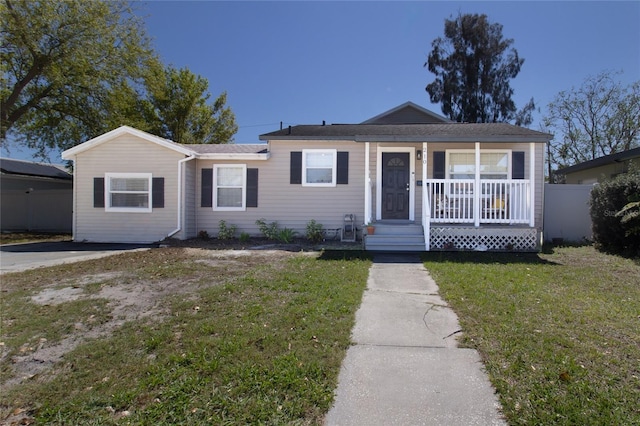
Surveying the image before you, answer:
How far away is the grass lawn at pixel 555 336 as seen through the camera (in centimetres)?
233

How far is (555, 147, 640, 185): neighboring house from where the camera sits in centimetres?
1079

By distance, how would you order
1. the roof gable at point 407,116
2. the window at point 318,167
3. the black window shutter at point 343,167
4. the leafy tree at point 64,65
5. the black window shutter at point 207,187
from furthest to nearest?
1. the roof gable at point 407,116
2. the leafy tree at point 64,65
3. the black window shutter at point 207,187
4. the window at point 318,167
5. the black window shutter at point 343,167

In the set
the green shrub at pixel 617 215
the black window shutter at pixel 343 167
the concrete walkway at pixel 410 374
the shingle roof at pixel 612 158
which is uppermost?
the shingle roof at pixel 612 158

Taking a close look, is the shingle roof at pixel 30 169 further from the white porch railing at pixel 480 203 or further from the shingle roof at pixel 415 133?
the white porch railing at pixel 480 203

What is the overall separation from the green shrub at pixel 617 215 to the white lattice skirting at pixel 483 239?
1432 mm

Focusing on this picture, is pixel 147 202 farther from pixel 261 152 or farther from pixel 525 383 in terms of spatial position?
pixel 525 383

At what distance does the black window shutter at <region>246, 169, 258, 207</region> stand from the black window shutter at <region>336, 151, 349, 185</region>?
2.60 meters

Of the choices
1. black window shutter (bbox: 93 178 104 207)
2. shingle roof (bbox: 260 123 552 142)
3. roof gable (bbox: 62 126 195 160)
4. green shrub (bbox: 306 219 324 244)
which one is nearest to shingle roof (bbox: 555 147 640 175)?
shingle roof (bbox: 260 123 552 142)

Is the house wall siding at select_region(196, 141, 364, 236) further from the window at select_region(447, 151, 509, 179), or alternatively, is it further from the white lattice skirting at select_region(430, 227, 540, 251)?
the window at select_region(447, 151, 509, 179)

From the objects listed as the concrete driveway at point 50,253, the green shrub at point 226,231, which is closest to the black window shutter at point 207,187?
the green shrub at point 226,231

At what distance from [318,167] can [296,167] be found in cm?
68

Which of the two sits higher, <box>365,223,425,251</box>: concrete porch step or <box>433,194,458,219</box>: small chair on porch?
<box>433,194,458,219</box>: small chair on porch

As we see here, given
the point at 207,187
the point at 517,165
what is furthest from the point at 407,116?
the point at 207,187

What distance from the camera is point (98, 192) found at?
11461 millimetres
